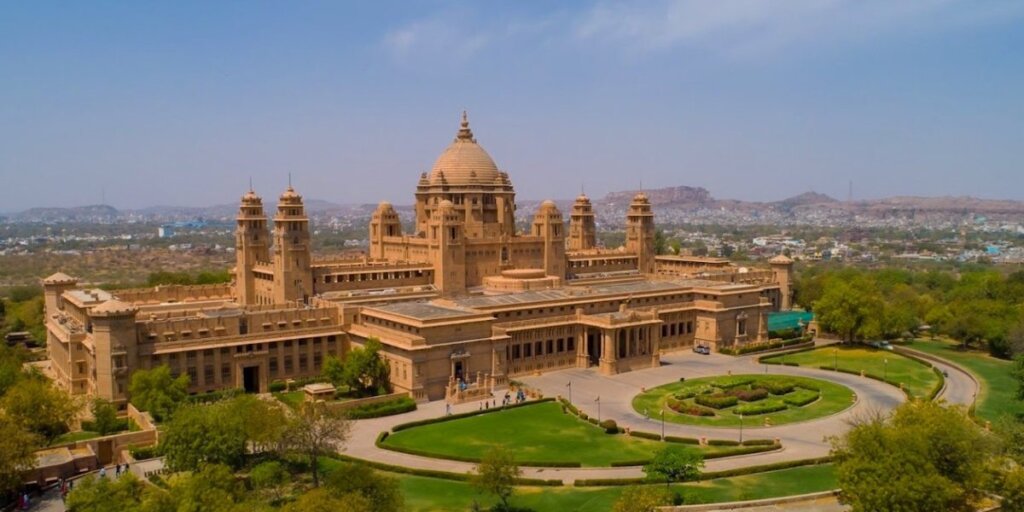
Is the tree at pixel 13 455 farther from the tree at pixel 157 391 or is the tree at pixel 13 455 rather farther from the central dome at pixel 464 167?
the central dome at pixel 464 167

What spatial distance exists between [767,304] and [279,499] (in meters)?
64.1

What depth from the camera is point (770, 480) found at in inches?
1732

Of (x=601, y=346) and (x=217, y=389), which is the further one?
(x=601, y=346)

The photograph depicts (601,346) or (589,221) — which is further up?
(589,221)

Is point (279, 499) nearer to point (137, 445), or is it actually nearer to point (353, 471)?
point (353, 471)

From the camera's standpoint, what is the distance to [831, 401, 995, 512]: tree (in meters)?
34.2

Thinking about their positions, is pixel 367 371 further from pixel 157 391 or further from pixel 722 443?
pixel 722 443

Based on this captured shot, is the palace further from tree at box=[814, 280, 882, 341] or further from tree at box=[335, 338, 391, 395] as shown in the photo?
tree at box=[814, 280, 882, 341]

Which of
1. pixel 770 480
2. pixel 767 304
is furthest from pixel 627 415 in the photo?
pixel 767 304

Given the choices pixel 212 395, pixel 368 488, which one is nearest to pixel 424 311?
pixel 212 395

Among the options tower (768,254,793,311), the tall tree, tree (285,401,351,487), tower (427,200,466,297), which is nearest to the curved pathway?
the tall tree

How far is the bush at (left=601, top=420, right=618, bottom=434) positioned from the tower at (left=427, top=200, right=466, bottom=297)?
3196cm

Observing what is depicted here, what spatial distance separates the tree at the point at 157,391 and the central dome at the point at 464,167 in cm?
4434

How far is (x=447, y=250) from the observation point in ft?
271
